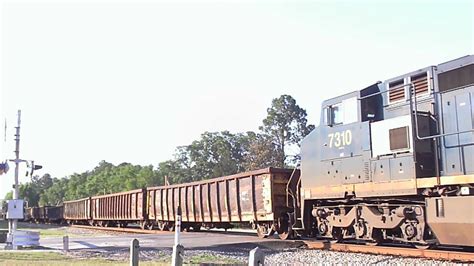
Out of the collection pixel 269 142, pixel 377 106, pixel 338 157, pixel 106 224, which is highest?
pixel 269 142

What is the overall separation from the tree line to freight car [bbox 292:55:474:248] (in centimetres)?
2853

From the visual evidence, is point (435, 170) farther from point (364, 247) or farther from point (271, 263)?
point (271, 263)

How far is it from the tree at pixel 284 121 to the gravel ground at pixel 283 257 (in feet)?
162

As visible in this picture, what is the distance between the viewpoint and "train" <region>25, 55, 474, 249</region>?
431 inches

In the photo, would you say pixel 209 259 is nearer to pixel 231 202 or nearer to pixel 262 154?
pixel 231 202

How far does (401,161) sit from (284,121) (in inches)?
2019

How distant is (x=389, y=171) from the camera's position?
12258 mm

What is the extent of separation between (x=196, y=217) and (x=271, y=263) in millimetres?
12492

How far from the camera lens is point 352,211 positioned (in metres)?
13.4

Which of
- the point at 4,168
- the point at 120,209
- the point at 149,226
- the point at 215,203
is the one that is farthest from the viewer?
the point at 120,209

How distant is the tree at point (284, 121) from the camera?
62.8 meters

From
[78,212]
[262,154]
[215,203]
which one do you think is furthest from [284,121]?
[215,203]

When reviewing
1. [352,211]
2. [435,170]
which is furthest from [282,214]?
[435,170]

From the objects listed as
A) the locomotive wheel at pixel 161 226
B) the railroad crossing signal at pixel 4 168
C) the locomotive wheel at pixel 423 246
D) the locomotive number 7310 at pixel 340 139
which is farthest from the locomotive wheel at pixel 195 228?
the locomotive wheel at pixel 423 246
